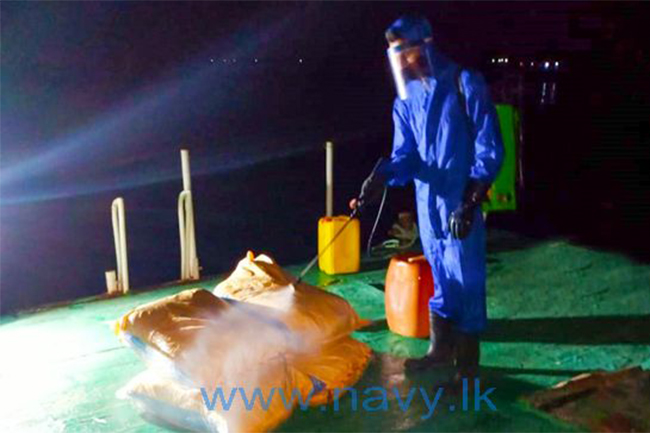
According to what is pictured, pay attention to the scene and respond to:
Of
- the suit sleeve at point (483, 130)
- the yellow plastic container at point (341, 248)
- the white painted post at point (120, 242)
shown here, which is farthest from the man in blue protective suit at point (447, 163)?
the white painted post at point (120, 242)

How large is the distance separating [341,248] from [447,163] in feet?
7.97

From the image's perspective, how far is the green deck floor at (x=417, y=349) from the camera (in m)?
2.94

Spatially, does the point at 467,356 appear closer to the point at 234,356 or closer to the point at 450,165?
the point at 450,165

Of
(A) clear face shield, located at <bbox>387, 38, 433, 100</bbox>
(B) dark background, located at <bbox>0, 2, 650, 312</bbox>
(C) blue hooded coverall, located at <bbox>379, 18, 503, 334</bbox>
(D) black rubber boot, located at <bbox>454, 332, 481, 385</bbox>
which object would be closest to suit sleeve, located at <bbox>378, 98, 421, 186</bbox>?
(C) blue hooded coverall, located at <bbox>379, 18, 503, 334</bbox>

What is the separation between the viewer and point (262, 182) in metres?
14.7

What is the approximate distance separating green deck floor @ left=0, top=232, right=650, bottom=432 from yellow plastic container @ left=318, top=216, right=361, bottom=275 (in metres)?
0.15

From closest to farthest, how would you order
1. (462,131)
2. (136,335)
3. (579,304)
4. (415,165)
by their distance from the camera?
(136,335) → (462,131) → (415,165) → (579,304)

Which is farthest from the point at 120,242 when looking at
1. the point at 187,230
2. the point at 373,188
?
the point at 373,188

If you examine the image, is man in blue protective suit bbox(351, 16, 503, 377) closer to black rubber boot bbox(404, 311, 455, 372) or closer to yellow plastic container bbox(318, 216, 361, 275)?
black rubber boot bbox(404, 311, 455, 372)

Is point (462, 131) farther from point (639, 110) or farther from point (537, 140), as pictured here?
point (639, 110)

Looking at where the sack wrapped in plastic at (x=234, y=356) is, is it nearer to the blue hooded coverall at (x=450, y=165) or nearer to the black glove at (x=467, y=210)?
the blue hooded coverall at (x=450, y=165)

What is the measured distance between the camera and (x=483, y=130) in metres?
2.90

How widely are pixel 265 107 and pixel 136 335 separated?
21.6m

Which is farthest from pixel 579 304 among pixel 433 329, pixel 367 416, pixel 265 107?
pixel 265 107
